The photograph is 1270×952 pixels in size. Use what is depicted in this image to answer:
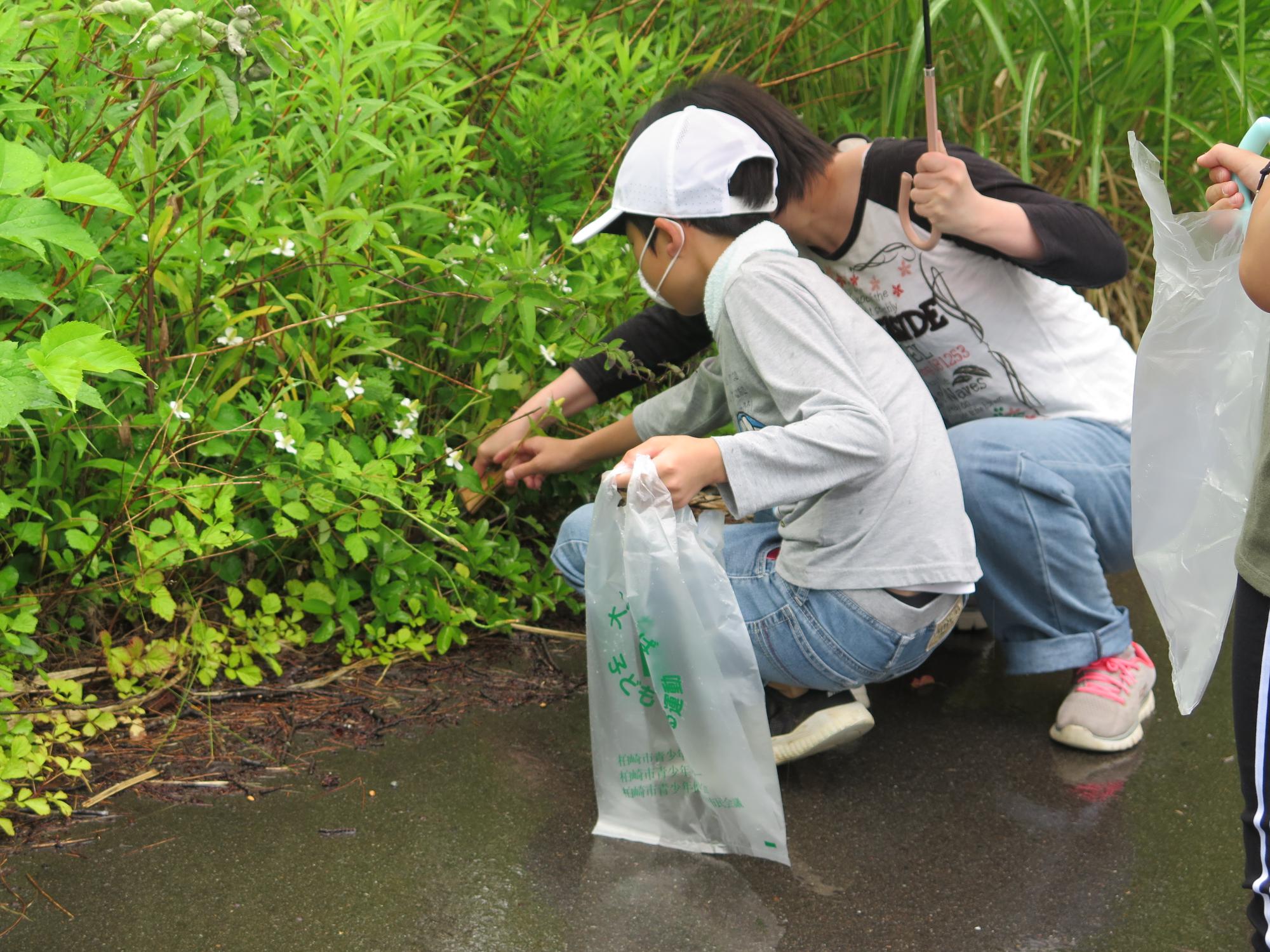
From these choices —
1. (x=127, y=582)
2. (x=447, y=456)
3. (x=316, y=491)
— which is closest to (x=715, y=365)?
(x=447, y=456)

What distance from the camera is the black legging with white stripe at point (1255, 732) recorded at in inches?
56.1

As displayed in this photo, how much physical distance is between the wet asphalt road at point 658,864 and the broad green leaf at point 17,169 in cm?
105

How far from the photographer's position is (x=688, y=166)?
2203mm

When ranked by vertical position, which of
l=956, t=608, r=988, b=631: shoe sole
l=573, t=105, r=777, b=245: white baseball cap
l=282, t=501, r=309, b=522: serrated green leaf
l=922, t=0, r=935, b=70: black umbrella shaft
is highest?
l=922, t=0, r=935, b=70: black umbrella shaft

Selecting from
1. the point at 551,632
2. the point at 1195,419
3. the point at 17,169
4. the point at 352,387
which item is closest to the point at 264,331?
the point at 352,387

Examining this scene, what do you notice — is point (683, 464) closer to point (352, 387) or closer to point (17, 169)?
point (352, 387)

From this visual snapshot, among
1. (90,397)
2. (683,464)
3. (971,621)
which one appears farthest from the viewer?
(971,621)

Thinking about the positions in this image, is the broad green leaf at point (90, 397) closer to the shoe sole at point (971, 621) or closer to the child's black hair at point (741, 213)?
the child's black hair at point (741, 213)

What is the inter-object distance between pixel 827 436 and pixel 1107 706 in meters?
0.98

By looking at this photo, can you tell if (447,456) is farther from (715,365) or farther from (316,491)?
(715,365)

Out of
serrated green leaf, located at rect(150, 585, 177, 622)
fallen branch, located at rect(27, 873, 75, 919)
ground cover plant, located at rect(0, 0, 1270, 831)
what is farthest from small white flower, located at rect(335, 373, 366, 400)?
fallen branch, located at rect(27, 873, 75, 919)

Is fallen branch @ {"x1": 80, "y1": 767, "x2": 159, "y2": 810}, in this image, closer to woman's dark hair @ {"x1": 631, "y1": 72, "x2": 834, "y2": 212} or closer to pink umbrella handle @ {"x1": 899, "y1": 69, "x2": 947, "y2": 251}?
woman's dark hair @ {"x1": 631, "y1": 72, "x2": 834, "y2": 212}

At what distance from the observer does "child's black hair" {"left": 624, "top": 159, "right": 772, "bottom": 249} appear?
2244 millimetres

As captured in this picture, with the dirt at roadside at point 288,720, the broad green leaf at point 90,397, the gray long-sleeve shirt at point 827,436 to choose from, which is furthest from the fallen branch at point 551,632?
the broad green leaf at point 90,397
